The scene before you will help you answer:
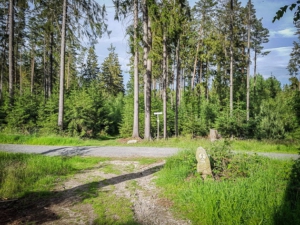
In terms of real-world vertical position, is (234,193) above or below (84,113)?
below

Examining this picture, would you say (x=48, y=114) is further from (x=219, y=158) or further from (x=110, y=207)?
(x=219, y=158)

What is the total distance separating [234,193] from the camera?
13.1 ft

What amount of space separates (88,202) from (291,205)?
4.12 meters

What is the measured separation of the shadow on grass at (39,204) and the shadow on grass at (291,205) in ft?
8.20

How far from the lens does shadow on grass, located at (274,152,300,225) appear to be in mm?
3199

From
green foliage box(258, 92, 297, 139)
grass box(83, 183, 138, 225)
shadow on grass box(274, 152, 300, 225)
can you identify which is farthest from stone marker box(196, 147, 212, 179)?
green foliage box(258, 92, 297, 139)

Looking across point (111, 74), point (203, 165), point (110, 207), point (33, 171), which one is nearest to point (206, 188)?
point (203, 165)

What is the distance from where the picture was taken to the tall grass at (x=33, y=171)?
509 centimetres

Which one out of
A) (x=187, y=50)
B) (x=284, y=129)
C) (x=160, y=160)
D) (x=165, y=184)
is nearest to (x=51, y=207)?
(x=165, y=184)

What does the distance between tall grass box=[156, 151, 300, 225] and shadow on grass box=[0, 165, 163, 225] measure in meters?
1.33

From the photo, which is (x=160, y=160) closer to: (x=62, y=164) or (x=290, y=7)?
(x=62, y=164)

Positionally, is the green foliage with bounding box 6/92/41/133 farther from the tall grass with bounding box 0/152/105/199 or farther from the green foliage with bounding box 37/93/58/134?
the tall grass with bounding box 0/152/105/199

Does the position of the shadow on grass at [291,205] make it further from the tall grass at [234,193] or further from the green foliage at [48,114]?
the green foliage at [48,114]

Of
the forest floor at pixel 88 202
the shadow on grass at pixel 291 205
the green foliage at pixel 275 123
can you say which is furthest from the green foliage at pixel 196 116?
the shadow on grass at pixel 291 205
